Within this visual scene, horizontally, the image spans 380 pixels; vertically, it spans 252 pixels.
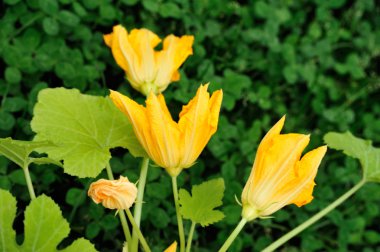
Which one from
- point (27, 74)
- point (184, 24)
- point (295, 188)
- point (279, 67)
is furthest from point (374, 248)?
point (27, 74)

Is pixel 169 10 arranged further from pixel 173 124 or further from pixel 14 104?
pixel 173 124

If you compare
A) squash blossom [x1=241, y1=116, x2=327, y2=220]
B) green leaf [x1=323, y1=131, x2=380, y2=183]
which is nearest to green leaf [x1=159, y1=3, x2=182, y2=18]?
green leaf [x1=323, y1=131, x2=380, y2=183]

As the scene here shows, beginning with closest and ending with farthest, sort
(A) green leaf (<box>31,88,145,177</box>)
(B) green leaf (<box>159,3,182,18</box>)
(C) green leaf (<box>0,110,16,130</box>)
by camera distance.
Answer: (A) green leaf (<box>31,88,145,177</box>)
(C) green leaf (<box>0,110,16,130</box>)
(B) green leaf (<box>159,3,182,18</box>)

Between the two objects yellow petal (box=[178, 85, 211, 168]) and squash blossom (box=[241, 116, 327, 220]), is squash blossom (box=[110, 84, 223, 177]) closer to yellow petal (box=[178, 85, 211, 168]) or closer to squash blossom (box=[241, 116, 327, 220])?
yellow petal (box=[178, 85, 211, 168])

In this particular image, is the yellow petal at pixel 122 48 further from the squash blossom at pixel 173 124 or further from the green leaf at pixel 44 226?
the green leaf at pixel 44 226

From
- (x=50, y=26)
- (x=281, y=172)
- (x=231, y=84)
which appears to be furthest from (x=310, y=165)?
(x=50, y=26)

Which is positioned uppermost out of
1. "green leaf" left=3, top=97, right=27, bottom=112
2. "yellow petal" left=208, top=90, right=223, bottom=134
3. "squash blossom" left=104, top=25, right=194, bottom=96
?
"yellow petal" left=208, top=90, right=223, bottom=134

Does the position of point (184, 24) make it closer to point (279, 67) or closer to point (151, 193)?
point (279, 67)
